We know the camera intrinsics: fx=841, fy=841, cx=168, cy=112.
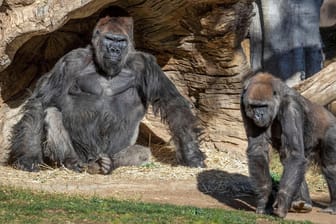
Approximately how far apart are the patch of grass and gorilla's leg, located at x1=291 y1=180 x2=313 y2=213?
16.8 inches

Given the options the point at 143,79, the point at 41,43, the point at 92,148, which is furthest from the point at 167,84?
the point at 41,43

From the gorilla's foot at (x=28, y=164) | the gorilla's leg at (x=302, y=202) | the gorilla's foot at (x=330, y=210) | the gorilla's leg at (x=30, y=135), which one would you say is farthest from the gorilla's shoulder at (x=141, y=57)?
the gorilla's foot at (x=330, y=210)

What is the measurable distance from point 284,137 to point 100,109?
9.09 ft

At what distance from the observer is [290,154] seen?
6793 mm

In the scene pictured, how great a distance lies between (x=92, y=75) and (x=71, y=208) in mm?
3111

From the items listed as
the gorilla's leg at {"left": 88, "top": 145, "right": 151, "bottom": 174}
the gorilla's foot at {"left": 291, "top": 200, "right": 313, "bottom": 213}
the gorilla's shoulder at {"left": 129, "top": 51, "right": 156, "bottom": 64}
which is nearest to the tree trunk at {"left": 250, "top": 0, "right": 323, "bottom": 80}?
the gorilla's shoulder at {"left": 129, "top": 51, "right": 156, "bottom": 64}

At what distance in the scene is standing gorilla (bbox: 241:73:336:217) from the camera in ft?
22.1

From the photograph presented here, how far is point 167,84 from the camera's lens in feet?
30.1

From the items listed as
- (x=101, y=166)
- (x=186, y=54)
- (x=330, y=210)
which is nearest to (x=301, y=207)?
(x=330, y=210)

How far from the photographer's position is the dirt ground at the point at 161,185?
7520mm

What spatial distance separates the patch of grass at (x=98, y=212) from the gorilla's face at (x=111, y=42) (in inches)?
93.9

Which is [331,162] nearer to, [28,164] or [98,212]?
[98,212]

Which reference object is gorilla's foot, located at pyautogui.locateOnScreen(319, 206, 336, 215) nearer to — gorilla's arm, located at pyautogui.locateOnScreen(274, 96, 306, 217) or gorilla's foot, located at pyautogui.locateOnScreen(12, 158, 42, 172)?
gorilla's arm, located at pyautogui.locateOnScreen(274, 96, 306, 217)

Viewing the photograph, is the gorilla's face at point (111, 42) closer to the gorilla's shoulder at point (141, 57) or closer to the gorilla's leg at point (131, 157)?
the gorilla's shoulder at point (141, 57)
